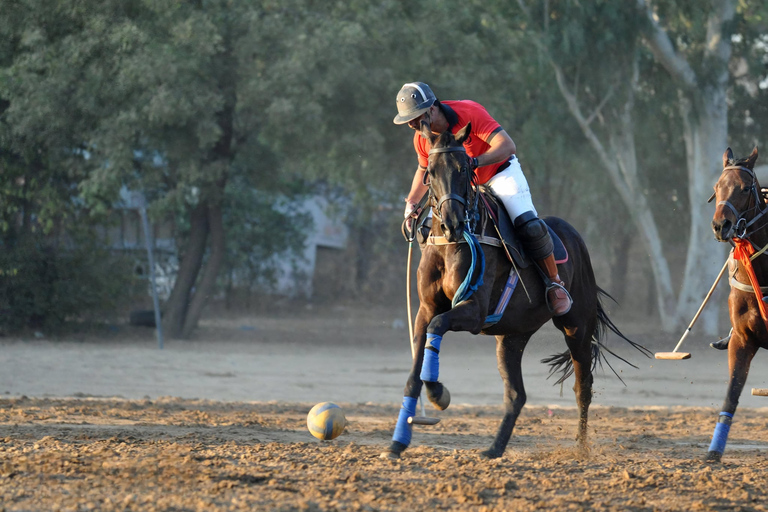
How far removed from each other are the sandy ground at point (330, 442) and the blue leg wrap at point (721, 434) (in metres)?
0.23

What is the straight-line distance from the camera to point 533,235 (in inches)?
275

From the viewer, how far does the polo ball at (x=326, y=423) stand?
7.47 m

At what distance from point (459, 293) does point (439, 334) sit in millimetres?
368

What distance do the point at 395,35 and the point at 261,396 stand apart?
10.5 meters

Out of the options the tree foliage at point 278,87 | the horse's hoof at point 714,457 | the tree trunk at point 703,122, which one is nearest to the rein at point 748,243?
the horse's hoof at point 714,457

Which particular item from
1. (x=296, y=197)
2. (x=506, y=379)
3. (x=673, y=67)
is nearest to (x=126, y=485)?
(x=506, y=379)

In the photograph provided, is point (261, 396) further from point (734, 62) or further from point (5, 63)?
point (734, 62)

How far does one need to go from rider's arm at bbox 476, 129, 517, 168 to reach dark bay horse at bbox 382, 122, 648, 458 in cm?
26

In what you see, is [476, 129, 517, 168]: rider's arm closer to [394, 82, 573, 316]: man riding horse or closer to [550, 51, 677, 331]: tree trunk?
[394, 82, 573, 316]: man riding horse

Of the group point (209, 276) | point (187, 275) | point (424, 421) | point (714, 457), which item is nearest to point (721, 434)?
point (714, 457)

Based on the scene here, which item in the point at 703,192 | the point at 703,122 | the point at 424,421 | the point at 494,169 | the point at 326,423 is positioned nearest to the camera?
the point at 424,421

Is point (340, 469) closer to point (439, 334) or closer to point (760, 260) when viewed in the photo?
point (439, 334)

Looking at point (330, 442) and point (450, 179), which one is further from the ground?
point (450, 179)

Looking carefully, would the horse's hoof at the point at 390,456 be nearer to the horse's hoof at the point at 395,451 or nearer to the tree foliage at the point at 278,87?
the horse's hoof at the point at 395,451
